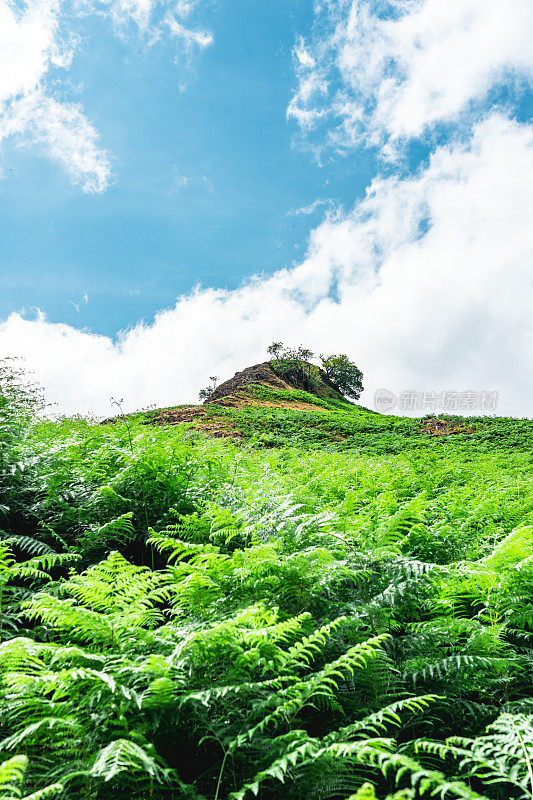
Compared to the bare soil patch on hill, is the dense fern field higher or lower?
lower

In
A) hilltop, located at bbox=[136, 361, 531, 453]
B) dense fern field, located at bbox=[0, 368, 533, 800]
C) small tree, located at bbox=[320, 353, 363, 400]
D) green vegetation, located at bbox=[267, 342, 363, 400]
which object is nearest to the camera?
dense fern field, located at bbox=[0, 368, 533, 800]

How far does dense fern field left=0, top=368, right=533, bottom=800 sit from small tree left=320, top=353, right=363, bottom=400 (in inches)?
2673

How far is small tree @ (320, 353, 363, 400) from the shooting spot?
73.1 metres

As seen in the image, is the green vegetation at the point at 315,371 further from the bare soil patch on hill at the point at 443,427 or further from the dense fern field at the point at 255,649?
the dense fern field at the point at 255,649

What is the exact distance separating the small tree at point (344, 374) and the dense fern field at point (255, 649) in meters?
67.9

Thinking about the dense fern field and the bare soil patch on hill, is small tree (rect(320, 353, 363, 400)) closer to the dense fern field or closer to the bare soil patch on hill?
the bare soil patch on hill

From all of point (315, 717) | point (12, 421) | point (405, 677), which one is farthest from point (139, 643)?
point (12, 421)

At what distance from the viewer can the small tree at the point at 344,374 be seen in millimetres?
73062

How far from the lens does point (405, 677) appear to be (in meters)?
2.85

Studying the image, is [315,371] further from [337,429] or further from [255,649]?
[255,649]

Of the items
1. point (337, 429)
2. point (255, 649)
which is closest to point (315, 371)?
point (337, 429)

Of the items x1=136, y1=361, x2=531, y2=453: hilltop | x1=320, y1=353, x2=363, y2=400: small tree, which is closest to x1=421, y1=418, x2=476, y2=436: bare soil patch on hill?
x1=136, y1=361, x2=531, y2=453: hilltop

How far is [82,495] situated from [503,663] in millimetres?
4359

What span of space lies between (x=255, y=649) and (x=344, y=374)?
72174 millimetres
